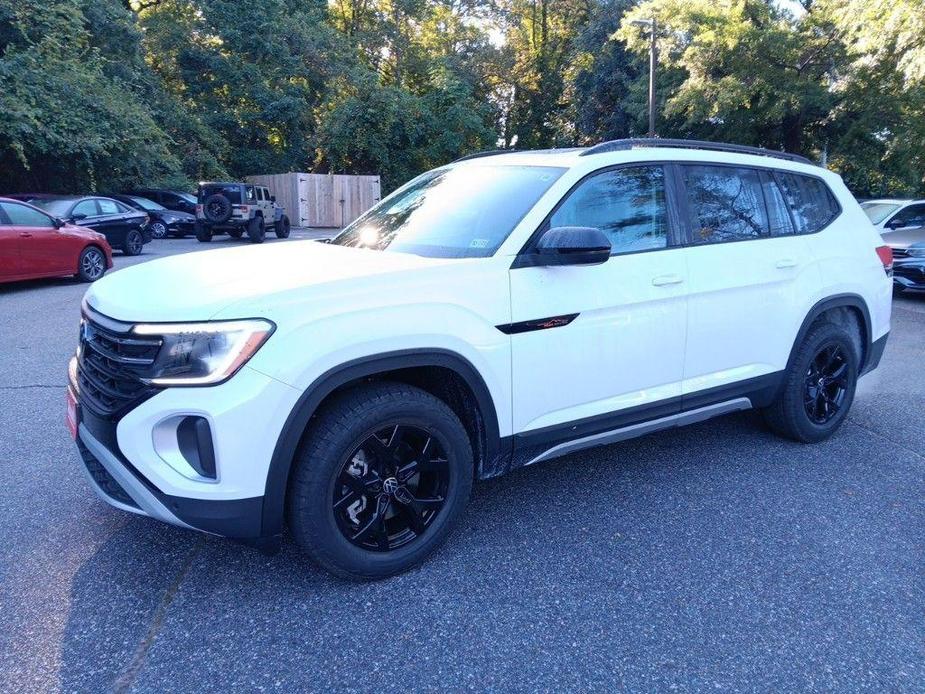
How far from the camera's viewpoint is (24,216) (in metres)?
10.6

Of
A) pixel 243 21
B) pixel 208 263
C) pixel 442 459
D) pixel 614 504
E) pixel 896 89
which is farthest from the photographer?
pixel 243 21

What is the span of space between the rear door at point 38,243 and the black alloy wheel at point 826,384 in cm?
1044

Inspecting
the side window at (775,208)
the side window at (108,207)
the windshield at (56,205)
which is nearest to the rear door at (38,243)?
the windshield at (56,205)

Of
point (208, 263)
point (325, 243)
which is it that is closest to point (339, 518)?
point (208, 263)

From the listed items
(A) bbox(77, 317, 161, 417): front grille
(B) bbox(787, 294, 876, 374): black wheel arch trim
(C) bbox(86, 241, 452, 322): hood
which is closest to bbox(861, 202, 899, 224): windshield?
(B) bbox(787, 294, 876, 374): black wheel arch trim

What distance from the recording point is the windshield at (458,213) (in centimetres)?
341

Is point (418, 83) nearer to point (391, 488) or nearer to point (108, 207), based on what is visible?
point (108, 207)

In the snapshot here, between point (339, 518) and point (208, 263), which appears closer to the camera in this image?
→ point (339, 518)

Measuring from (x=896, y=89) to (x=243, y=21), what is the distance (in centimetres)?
2528

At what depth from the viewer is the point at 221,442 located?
257 centimetres

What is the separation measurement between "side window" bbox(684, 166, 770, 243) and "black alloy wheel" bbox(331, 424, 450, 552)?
193 cm

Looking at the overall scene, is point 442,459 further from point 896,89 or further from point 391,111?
point 391,111

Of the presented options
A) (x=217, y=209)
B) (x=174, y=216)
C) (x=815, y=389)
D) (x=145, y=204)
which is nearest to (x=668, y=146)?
(x=815, y=389)

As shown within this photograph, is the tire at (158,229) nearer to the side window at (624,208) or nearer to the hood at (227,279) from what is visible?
the hood at (227,279)
